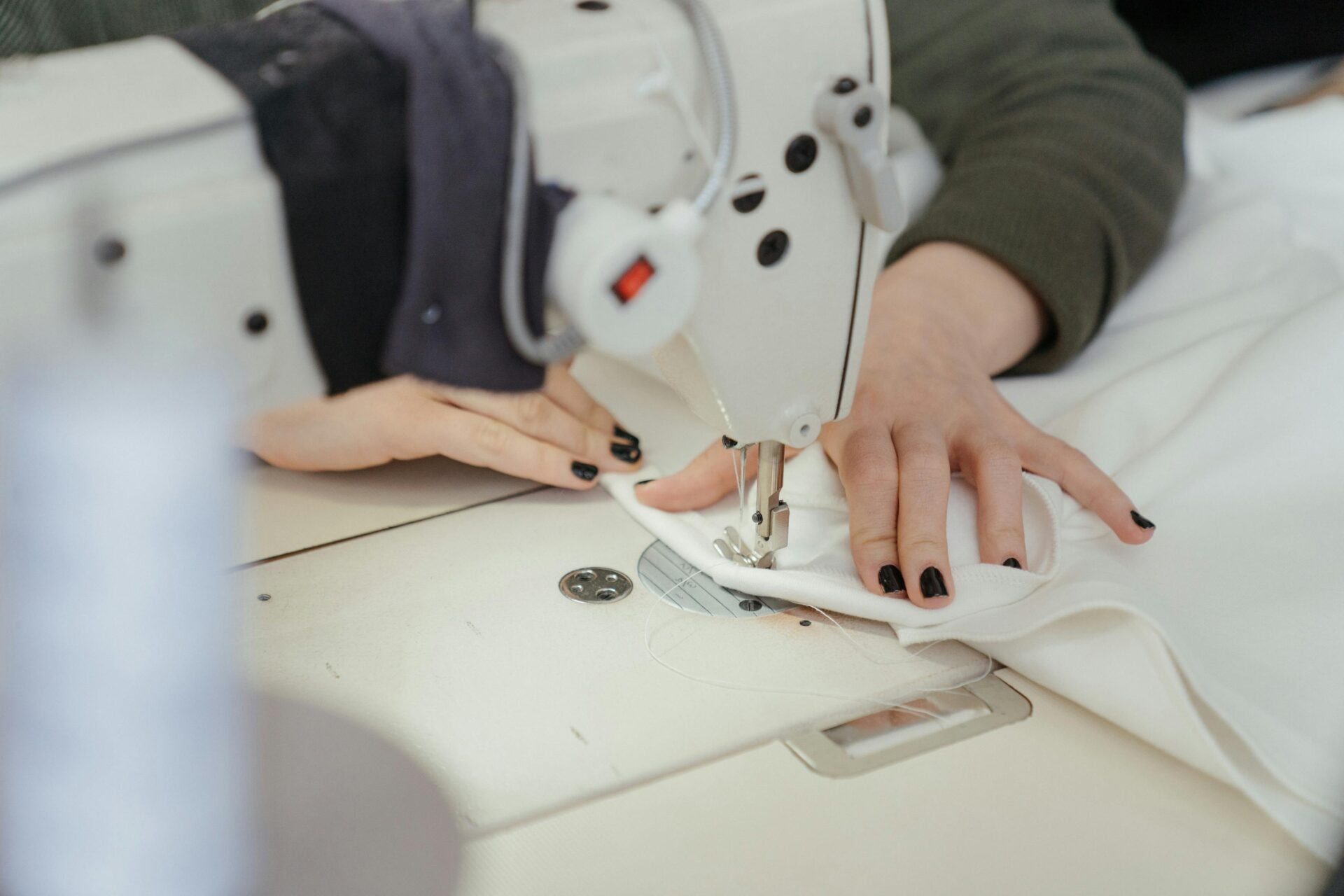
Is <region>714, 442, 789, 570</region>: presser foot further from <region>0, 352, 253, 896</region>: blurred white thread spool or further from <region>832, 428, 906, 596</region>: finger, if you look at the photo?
<region>0, 352, 253, 896</region>: blurred white thread spool

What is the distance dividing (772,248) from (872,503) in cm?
27

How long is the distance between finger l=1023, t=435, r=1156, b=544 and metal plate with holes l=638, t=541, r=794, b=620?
23 centimetres

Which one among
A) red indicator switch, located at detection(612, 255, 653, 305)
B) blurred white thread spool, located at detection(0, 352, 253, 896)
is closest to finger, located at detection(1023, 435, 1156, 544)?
red indicator switch, located at detection(612, 255, 653, 305)

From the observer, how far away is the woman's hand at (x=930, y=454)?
0.83 m

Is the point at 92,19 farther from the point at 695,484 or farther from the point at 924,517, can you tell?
the point at 924,517

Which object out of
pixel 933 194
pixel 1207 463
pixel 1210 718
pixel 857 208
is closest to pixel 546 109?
pixel 857 208

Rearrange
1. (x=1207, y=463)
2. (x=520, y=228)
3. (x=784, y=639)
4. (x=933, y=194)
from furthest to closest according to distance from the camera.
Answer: (x=933, y=194) → (x=1207, y=463) → (x=784, y=639) → (x=520, y=228)

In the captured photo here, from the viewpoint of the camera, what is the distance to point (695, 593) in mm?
837

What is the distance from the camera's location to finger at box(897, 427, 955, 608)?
791 millimetres

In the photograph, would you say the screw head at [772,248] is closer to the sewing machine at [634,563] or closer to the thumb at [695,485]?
the sewing machine at [634,563]

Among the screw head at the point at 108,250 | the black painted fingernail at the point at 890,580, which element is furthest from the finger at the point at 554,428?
the screw head at the point at 108,250

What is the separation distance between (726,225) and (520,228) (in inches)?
5.3

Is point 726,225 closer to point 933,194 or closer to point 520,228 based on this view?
point 520,228

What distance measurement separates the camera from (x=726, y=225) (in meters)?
0.62
